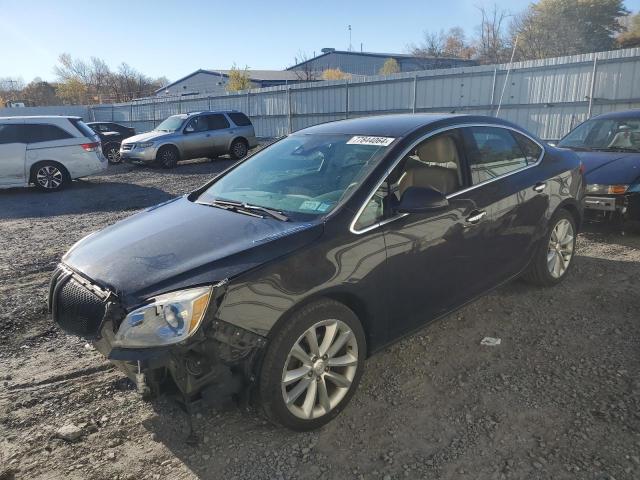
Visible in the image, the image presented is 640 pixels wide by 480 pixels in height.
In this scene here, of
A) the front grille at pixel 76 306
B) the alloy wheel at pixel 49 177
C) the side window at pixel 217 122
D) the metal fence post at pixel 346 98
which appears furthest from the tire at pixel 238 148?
the front grille at pixel 76 306

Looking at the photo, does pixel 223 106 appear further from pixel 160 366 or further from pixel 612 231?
pixel 160 366

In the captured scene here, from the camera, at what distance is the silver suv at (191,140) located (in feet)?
49.9

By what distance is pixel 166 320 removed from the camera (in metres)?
2.27

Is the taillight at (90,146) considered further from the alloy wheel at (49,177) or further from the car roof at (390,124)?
the car roof at (390,124)

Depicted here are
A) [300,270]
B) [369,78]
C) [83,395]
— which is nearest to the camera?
[300,270]

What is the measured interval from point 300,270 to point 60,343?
240 cm

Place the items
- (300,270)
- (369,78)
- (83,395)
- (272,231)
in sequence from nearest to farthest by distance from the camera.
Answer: (300,270) → (272,231) → (83,395) → (369,78)

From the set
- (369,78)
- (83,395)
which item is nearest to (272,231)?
(83,395)

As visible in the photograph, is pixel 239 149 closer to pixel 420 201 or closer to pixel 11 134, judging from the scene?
pixel 11 134

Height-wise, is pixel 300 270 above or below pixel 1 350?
above

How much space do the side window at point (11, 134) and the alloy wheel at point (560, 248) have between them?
11413mm

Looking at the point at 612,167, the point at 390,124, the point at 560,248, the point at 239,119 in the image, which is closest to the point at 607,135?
the point at 612,167

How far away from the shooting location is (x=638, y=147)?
6.28 meters

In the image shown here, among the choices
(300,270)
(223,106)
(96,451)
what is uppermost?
(223,106)
